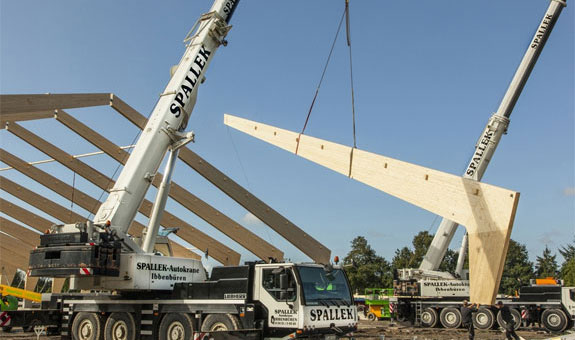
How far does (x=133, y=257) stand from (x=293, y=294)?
3.63m

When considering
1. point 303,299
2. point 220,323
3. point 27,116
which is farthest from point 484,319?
point 27,116

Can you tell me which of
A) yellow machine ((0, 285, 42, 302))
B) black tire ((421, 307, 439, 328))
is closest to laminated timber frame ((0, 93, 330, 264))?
yellow machine ((0, 285, 42, 302))

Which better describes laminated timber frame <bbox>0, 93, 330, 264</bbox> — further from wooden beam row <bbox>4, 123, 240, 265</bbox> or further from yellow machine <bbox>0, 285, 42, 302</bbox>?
yellow machine <bbox>0, 285, 42, 302</bbox>

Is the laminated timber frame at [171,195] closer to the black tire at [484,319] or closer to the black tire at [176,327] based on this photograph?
the black tire at [176,327]

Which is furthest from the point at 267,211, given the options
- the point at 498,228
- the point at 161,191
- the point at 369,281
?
the point at 369,281

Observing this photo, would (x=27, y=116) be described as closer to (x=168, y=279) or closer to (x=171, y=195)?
(x=171, y=195)

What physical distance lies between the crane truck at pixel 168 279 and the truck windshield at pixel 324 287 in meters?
0.02

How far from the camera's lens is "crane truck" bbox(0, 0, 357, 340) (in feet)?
29.4

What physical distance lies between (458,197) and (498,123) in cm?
1020

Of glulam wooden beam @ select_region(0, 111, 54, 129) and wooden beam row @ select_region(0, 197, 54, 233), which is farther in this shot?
wooden beam row @ select_region(0, 197, 54, 233)

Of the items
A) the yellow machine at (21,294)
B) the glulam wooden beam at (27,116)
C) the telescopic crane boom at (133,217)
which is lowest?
the yellow machine at (21,294)

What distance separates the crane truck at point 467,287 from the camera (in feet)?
54.7

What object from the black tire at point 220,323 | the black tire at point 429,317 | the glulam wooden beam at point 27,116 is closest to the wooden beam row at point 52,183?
the glulam wooden beam at point 27,116

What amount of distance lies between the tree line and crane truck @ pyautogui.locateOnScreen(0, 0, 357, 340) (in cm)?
3257
